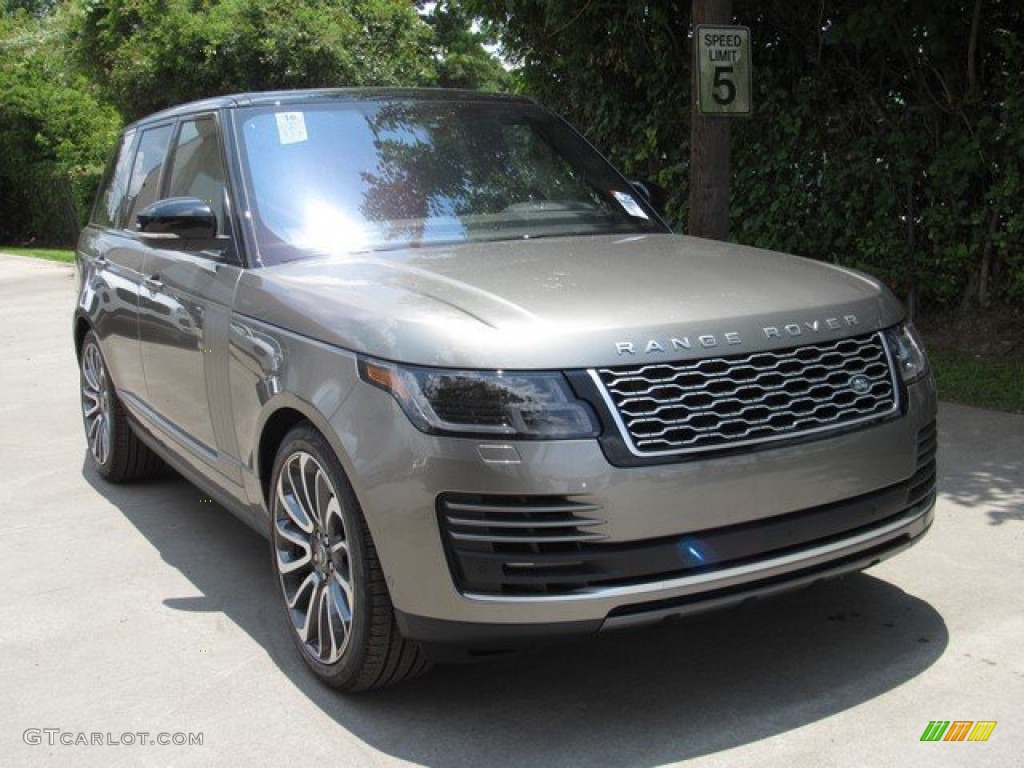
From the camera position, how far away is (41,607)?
15.3 ft

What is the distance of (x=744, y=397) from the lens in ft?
10.9

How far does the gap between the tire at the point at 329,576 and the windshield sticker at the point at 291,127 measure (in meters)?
1.35

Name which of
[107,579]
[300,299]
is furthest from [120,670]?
[300,299]

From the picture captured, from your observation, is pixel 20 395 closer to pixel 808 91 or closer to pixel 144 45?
pixel 808 91

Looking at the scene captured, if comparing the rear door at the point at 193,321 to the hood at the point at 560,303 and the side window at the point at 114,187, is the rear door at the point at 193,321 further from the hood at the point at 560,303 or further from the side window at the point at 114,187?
the side window at the point at 114,187

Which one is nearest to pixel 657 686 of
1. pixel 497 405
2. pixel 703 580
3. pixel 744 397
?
pixel 703 580

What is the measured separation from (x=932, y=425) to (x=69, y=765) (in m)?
2.80

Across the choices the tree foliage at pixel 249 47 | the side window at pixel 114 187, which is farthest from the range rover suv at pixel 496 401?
the tree foliage at pixel 249 47

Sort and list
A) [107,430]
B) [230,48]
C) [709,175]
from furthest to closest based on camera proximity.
A: [230,48] → [709,175] → [107,430]

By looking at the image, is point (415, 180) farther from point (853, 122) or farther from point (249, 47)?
point (249, 47)

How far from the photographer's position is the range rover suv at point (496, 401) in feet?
10.3

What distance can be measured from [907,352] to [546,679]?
1.54m

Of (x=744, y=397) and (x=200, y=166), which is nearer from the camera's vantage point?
(x=744, y=397)

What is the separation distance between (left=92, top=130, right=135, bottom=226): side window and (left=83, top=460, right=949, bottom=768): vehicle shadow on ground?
2.73 meters
